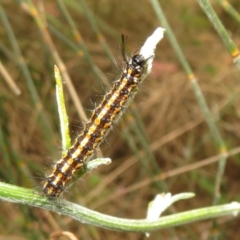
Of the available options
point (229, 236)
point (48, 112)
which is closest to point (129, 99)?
point (48, 112)

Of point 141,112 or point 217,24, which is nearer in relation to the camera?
point 217,24

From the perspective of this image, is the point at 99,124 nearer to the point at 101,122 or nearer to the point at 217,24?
the point at 101,122

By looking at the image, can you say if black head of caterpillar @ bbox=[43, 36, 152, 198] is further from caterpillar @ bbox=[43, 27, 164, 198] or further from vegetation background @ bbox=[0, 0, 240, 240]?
vegetation background @ bbox=[0, 0, 240, 240]

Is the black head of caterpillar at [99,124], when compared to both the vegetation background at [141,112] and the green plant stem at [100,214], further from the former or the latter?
the vegetation background at [141,112]

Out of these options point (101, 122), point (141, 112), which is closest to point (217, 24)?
point (101, 122)

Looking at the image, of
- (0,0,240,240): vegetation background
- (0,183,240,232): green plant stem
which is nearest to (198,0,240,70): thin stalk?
(0,183,240,232): green plant stem

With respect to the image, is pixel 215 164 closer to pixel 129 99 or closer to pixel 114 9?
pixel 114 9
